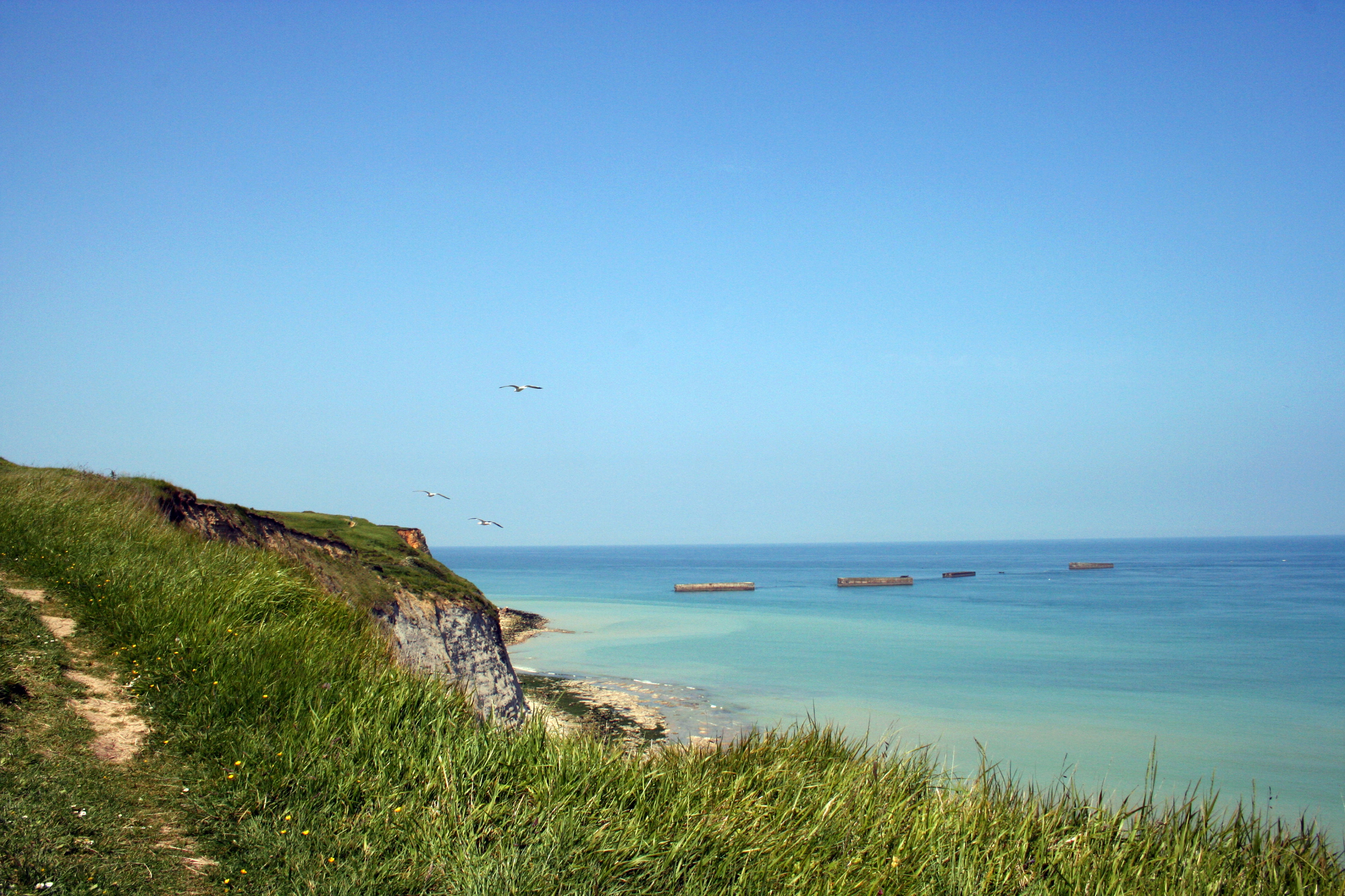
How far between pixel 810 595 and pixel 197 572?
114m

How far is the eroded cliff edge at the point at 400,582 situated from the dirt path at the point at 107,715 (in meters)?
13.9

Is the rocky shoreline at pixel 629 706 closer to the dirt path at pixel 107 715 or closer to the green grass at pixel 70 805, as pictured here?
the dirt path at pixel 107 715

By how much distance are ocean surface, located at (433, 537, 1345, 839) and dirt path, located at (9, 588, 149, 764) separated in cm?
811

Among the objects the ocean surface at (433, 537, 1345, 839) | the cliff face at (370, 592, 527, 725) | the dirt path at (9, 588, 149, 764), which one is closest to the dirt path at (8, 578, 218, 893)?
the dirt path at (9, 588, 149, 764)

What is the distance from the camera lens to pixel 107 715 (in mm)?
6785

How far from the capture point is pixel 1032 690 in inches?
1790

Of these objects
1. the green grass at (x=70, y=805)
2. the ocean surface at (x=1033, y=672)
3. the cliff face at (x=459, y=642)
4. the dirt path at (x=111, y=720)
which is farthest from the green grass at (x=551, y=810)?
the cliff face at (x=459, y=642)

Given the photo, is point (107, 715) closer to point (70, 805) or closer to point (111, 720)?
point (111, 720)

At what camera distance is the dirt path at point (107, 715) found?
6250 millimetres

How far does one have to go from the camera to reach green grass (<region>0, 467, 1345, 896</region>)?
5.32 m

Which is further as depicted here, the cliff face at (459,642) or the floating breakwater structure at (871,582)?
the floating breakwater structure at (871,582)

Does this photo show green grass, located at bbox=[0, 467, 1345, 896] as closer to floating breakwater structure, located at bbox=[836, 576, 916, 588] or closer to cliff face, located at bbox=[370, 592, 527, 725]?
cliff face, located at bbox=[370, 592, 527, 725]

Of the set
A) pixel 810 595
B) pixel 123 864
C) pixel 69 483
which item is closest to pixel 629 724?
pixel 69 483

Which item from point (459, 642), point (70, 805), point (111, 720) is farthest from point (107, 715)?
point (459, 642)
